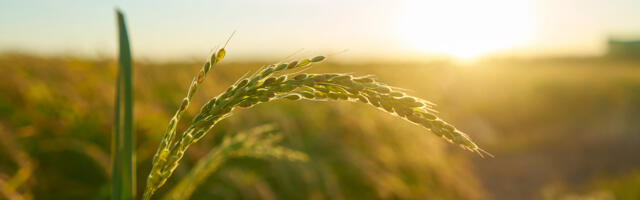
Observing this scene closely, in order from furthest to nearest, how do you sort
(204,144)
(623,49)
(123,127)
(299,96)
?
(623,49)
(204,144)
(123,127)
(299,96)

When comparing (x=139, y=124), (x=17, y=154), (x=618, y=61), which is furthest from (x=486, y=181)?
(x=618, y=61)

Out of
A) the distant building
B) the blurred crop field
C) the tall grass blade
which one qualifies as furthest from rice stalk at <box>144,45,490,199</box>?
the distant building

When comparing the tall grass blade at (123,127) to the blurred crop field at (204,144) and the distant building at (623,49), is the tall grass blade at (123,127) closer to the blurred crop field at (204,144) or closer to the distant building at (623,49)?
the blurred crop field at (204,144)

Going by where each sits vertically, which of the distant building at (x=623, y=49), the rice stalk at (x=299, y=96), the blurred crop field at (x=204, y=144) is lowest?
the blurred crop field at (x=204, y=144)

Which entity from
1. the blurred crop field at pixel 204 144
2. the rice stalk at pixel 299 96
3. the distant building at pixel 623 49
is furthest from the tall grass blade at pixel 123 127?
the distant building at pixel 623 49

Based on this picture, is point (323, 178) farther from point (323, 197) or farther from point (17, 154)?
point (17, 154)

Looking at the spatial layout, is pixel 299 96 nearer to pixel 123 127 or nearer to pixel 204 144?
pixel 123 127

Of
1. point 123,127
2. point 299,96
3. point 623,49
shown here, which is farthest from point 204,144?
point 623,49

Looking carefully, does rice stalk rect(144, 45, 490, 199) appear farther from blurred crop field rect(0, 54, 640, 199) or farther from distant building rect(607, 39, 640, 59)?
distant building rect(607, 39, 640, 59)
